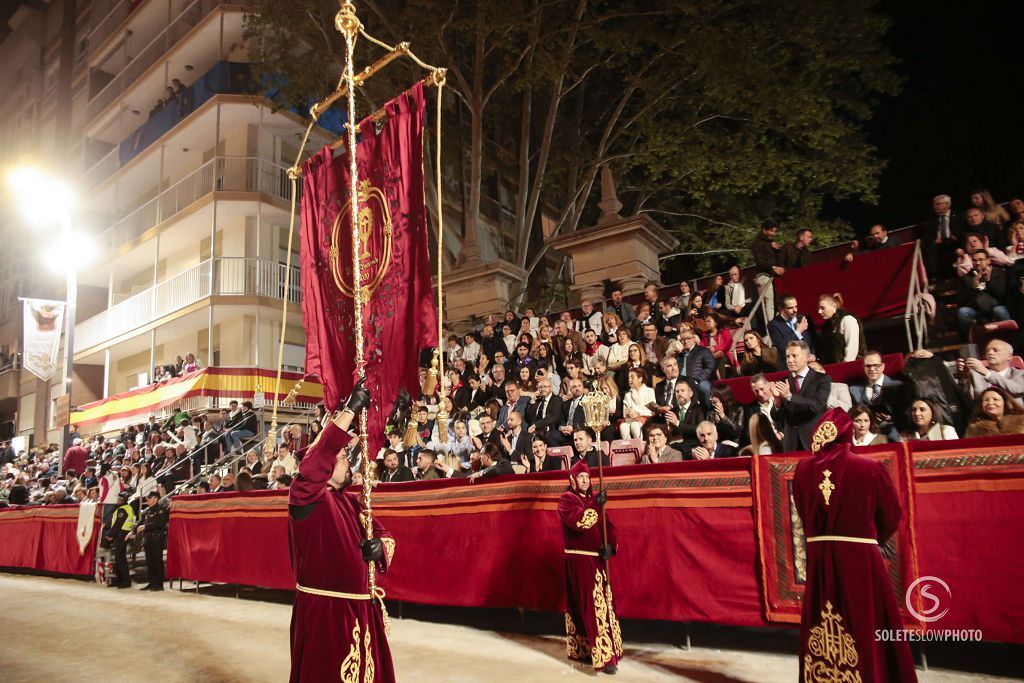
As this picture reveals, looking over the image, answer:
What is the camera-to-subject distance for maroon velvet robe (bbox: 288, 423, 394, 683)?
4082 millimetres

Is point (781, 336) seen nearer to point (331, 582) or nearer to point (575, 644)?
point (575, 644)

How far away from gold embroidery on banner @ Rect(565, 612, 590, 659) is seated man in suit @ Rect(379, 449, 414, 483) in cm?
420

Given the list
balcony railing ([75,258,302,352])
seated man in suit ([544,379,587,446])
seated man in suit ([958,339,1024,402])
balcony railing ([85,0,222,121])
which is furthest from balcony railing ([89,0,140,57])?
seated man in suit ([958,339,1024,402])

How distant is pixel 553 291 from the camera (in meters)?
21.3

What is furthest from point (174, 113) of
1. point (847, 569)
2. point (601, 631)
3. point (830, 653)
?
point (830, 653)

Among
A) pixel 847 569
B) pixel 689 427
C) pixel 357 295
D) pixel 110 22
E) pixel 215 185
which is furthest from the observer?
pixel 110 22

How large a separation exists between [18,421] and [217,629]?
107 ft

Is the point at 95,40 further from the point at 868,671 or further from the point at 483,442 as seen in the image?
the point at 868,671

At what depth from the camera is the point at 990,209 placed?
32.7ft

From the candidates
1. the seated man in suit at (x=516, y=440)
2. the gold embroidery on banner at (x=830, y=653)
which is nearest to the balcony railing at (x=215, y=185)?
the seated man in suit at (x=516, y=440)

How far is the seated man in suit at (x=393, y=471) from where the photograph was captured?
391 inches

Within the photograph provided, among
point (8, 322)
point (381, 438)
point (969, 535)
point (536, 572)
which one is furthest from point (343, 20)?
point (8, 322)

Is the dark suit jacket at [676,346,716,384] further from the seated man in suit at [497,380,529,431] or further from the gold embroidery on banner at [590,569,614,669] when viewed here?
the gold embroidery on banner at [590,569,614,669]

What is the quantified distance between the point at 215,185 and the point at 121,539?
14537mm
